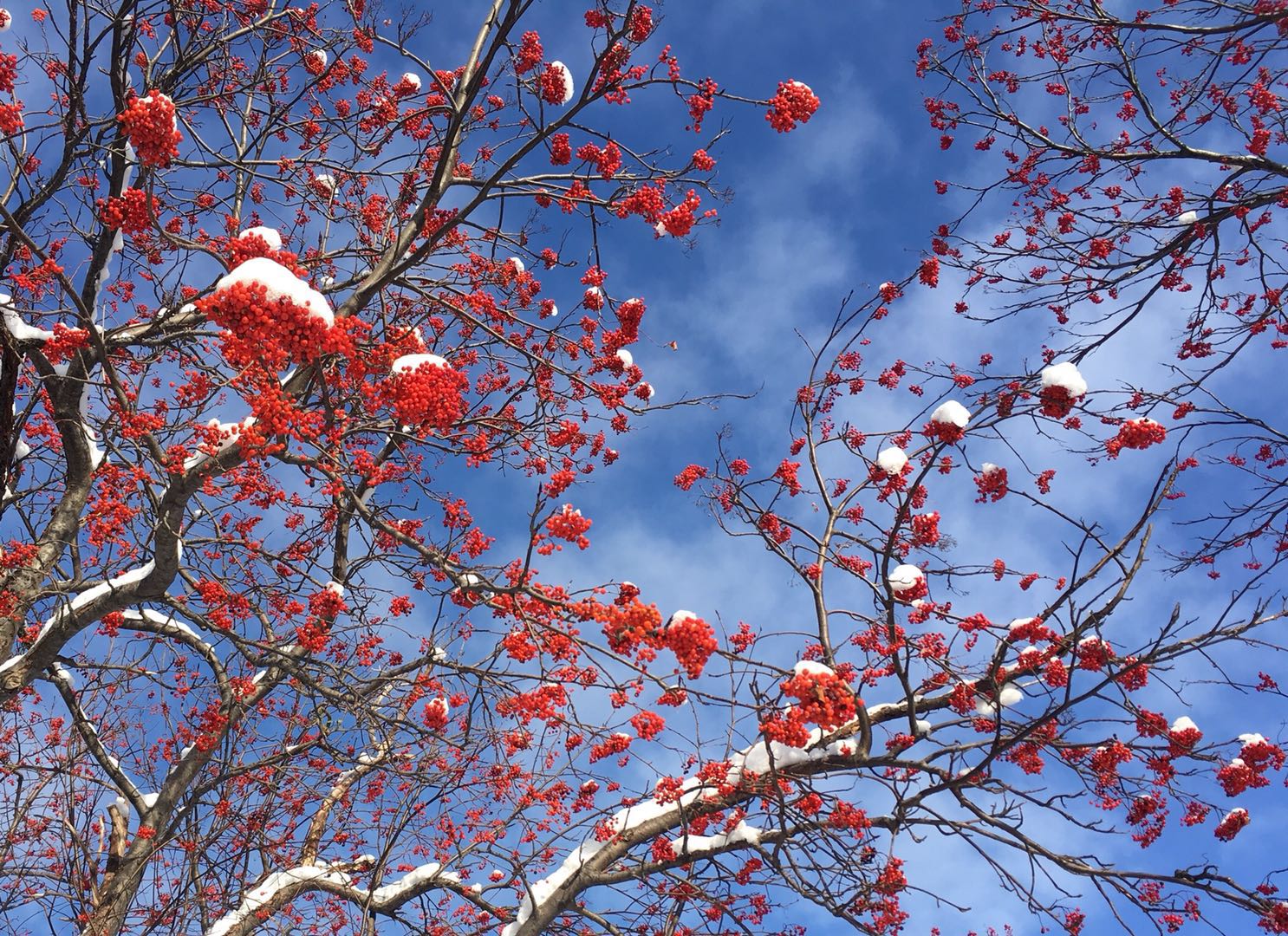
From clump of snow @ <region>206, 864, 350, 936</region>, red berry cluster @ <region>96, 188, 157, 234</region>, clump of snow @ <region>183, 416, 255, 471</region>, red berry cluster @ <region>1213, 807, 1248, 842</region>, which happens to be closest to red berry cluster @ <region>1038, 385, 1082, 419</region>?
red berry cluster @ <region>1213, 807, 1248, 842</region>

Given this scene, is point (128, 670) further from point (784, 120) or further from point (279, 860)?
point (784, 120)

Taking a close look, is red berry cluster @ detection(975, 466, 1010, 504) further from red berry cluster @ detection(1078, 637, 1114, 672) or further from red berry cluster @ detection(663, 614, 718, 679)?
red berry cluster @ detection(663, 614, 718, 679)

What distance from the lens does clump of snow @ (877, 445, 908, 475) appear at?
8297 mm

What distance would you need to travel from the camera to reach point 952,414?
6.92 metres

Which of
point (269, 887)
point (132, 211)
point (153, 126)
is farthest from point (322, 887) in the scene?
point (153, 126)

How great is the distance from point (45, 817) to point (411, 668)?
3539 mm

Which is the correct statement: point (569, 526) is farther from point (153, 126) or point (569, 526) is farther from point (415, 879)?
point (415, 879)

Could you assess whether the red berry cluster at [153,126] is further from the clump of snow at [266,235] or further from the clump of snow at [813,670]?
the clump of snow at [813,670]

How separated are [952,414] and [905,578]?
157cm

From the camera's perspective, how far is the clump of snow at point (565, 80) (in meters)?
6.62

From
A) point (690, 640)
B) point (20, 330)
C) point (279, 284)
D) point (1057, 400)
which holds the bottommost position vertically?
point (690, 640)

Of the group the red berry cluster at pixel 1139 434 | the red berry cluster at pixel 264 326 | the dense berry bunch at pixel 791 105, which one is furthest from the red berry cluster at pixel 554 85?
the red berry cluster at pixel 1139 434

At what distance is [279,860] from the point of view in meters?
9.32

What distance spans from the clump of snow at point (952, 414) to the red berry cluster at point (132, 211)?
583 cm
